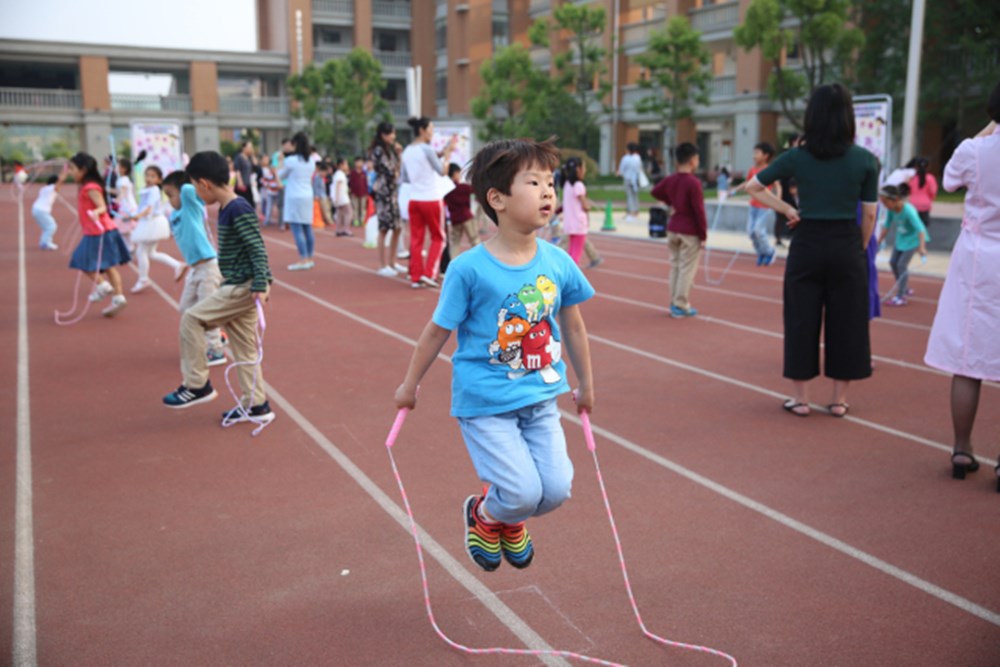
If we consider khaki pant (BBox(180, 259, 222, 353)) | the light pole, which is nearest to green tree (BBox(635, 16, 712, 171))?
the light pole

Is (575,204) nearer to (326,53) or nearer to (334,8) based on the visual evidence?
(326,53)

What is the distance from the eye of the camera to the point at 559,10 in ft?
127

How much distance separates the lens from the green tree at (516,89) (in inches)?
1609

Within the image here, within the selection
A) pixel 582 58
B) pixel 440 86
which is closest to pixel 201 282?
pixel 582 58

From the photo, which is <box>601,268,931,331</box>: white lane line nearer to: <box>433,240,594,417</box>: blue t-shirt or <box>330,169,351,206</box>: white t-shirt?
<box>433,240,594,417</box>: blue t-shirt

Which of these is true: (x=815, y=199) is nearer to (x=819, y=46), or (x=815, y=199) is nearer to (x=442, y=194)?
(x=442, y=194)

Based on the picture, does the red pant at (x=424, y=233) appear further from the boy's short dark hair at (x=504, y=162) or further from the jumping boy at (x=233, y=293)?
the boy's short dark hair at (x=504, y=162)

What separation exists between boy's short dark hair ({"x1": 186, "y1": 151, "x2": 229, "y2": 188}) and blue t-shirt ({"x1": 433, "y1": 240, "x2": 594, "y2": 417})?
11.4 feet

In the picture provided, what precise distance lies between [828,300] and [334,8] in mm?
57741

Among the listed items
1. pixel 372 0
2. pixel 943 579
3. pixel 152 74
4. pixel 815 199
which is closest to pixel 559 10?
pixel 372 0

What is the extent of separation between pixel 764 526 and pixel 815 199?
97.6 inches

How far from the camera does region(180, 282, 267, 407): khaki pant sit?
627 centimetres

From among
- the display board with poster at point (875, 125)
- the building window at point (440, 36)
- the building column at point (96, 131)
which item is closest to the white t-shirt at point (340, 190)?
the display board with poster at point (875, 125)

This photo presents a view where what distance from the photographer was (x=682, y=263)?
10305mm
